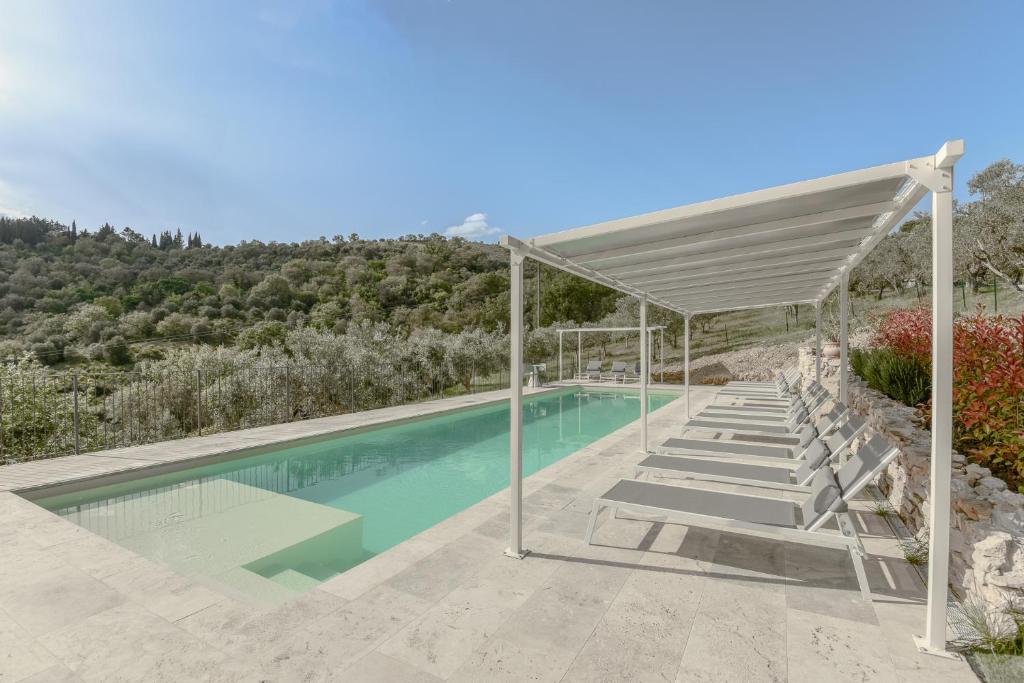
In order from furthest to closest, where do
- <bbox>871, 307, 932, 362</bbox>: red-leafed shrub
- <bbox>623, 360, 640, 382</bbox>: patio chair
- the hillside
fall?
the hillside → <bbox>623, 360, 640, 382</bbox>: patio chair → <bbox>871, 307, 932, 362</bbox>: red-leafed shrub

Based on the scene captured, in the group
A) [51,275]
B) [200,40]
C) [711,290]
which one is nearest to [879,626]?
[711,290]

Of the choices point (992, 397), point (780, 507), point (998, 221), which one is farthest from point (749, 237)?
point (998, 221)

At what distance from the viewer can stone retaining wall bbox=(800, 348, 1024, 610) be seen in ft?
7.53

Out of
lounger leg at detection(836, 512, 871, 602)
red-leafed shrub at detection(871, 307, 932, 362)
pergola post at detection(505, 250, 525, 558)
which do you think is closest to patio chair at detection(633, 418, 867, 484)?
lounger leg at detection(836, 512, 871, 602)

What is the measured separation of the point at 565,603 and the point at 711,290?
5250mm

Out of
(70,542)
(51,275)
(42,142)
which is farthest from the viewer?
(42,142)

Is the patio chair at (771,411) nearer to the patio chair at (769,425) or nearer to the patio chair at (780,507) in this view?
the patio chair at (769,425)

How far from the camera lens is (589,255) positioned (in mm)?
4047

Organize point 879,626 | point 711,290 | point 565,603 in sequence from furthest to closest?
point 711,290 < point 565,603 < point 879,626

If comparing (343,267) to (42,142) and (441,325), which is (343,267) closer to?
(441,325)

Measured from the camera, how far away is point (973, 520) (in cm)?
257

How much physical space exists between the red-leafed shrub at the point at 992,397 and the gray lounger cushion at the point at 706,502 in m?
1.33

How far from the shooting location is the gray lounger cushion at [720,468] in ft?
13.8

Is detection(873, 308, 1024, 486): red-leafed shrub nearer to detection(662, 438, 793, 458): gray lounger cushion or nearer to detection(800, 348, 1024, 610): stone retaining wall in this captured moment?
detection(800, 348, 1024, 610): stone retaining wall
